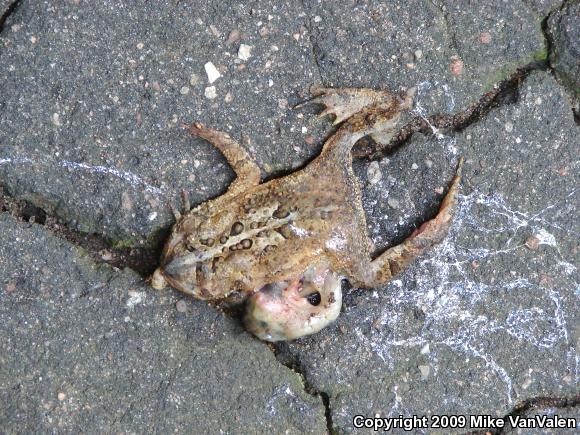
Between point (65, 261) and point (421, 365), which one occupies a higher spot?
point (65, 261)

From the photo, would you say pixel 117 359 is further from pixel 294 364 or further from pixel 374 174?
pixel 374 174

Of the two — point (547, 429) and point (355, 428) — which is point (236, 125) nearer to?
point (355, 428)

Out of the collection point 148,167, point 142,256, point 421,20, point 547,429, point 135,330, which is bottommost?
point 547,429

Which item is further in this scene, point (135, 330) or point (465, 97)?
point (465, 97)

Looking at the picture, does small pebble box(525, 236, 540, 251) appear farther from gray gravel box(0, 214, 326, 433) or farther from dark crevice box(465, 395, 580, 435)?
gray gravel box(0, 214, 326, 433)

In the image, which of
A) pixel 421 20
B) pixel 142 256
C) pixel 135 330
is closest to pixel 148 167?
Result: pixel 142 256

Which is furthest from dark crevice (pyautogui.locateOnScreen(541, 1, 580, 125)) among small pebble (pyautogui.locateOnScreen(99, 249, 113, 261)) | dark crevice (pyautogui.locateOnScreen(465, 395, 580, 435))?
small pebble (pyautogui.locateOnScreen(99, 249, 113, 261))
